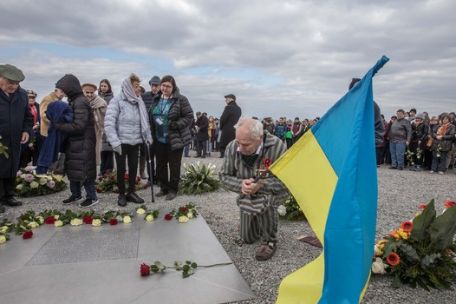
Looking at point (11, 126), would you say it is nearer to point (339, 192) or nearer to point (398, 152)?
point (339, 192)

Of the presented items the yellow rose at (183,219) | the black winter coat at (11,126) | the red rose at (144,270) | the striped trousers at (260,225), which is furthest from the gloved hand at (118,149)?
the red rose at (144,270)

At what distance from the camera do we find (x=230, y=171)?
151 inches

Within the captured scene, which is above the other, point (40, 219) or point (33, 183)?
point (33, 183)

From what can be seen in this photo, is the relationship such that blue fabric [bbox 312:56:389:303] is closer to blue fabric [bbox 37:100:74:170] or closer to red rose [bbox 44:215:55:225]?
red rose [bbox 44:215:55:225]

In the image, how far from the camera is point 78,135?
5297 millimetres

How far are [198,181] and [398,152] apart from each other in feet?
27.2

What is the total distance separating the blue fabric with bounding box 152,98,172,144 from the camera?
602cm

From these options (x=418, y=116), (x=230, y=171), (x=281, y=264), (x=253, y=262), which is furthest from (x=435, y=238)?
(x=418, y=116)

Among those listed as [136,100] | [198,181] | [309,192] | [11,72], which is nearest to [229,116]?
[198,181]

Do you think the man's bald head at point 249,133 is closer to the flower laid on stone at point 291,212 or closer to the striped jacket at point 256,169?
the striped jacket at point 256,169

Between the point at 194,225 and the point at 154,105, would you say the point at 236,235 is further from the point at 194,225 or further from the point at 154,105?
the point at 154,105

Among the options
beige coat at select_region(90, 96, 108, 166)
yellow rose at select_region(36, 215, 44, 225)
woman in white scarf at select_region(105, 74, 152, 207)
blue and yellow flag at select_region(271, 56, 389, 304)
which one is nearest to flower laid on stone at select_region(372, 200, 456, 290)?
blue and yellow flag at select_region(271, 56, 389, 304)

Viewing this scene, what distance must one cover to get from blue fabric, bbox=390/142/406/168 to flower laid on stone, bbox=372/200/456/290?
948 cm

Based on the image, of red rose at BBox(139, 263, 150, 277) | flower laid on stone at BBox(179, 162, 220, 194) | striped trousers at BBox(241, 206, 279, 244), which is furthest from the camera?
flower laid on stone at BBox(179, 162, 220, 194)
